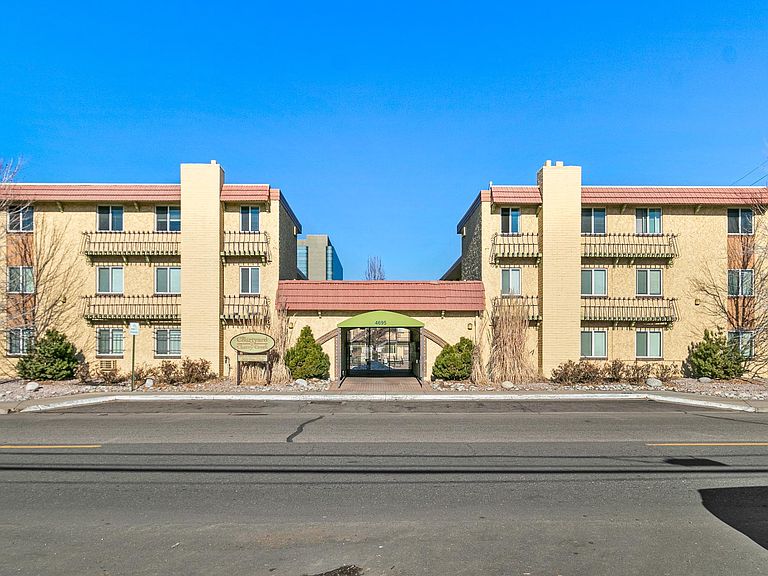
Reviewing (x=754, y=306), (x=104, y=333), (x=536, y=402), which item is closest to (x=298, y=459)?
(x=536, y=402)

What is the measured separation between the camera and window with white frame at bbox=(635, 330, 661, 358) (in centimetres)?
2420

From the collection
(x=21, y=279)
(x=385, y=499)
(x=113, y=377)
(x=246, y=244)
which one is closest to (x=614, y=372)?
(x=246, y=244)

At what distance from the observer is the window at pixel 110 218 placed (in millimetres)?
24078

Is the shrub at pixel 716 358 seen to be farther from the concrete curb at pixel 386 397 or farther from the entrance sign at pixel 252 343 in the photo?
the entrance sign at pixel 252 343

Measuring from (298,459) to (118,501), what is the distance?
3152 mm

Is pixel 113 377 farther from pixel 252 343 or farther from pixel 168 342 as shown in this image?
pixel 252 343

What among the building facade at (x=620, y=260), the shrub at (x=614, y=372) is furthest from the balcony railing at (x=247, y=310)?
the shrub at (x=614, y=372)

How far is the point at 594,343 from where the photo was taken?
79.5 feet

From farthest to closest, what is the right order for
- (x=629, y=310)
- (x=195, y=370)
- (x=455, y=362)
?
(x=629, y=310) < (x=455, y=362) < (x=195, y=370)

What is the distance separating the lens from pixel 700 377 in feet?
76.1

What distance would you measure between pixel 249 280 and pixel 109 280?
240 inches

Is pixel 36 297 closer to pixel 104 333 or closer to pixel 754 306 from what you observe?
pixel 104 333

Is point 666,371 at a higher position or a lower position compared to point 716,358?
lower

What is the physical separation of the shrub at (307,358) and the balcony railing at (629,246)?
1214 cm
